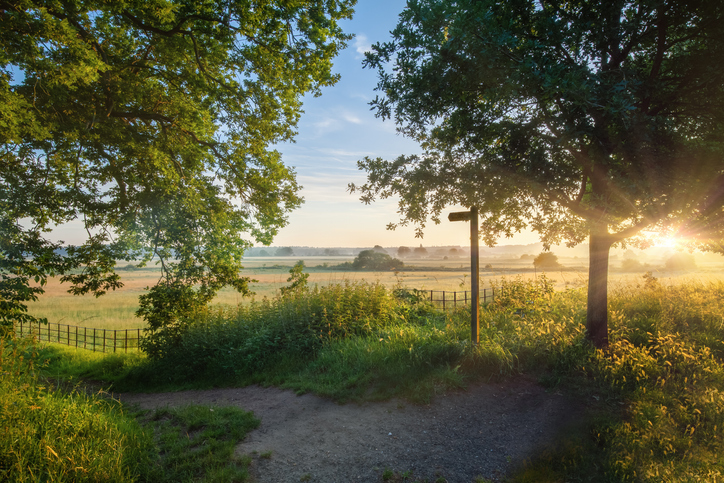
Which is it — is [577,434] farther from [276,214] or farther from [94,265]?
[94,265]

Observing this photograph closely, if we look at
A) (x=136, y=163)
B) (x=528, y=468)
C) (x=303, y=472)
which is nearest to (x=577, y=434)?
(x=528, y=468)

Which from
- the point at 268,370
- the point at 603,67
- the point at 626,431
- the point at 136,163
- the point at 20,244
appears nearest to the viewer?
the point at 626,431

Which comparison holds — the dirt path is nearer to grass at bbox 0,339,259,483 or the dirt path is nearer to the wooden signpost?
grass at bbox 0,339,259,483

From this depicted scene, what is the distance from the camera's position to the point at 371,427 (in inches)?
209

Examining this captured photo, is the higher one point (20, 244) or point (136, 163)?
point (136, 163)

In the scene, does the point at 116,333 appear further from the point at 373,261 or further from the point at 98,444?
the point at 373,261

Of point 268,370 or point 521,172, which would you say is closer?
point 521,172

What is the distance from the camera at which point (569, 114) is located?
600cm

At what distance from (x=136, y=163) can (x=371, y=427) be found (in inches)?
452

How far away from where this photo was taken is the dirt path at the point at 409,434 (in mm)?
4398

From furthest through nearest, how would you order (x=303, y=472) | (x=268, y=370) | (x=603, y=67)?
1. (x=268, y=370)
2. (x=603, y=67)
3. (x=303, y=472)

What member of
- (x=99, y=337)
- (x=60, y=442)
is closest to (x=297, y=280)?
(x=60, y=442)

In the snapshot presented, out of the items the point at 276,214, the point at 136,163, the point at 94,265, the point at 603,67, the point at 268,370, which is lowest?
the point at 268,370

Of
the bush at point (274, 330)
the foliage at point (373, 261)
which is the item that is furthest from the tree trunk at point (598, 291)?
the foliage at point (373, 261)
